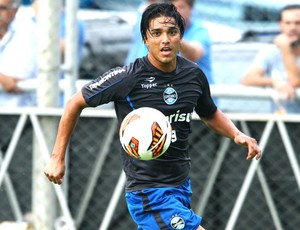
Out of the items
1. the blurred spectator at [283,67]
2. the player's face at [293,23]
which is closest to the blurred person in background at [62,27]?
the blurred spectator at [283,67]

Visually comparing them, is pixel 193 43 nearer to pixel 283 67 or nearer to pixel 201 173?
pixel 283 67

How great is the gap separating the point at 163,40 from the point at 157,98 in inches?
14.8

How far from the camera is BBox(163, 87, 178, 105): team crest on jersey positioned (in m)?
6.31

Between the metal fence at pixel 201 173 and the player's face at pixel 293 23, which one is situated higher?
the player's face at pixel 293 23

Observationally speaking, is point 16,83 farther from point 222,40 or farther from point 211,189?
point 222,40

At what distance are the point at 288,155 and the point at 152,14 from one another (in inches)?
92.5

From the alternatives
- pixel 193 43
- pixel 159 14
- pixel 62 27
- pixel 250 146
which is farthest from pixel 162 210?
pixel 62 27

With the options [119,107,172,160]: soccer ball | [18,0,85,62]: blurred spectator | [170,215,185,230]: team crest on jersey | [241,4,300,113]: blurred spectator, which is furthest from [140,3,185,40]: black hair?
[18,0,85,62]: blurred spectator

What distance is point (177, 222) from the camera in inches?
248

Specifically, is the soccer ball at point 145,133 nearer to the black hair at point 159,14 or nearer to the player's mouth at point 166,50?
the player's mouth at point 166,50

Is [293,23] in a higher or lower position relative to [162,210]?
higher

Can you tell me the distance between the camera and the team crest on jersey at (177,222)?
6285 millimetres

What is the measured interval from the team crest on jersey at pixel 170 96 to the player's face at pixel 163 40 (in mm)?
Result: 166

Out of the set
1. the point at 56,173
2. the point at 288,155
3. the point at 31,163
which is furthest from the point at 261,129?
the point at 56,173
